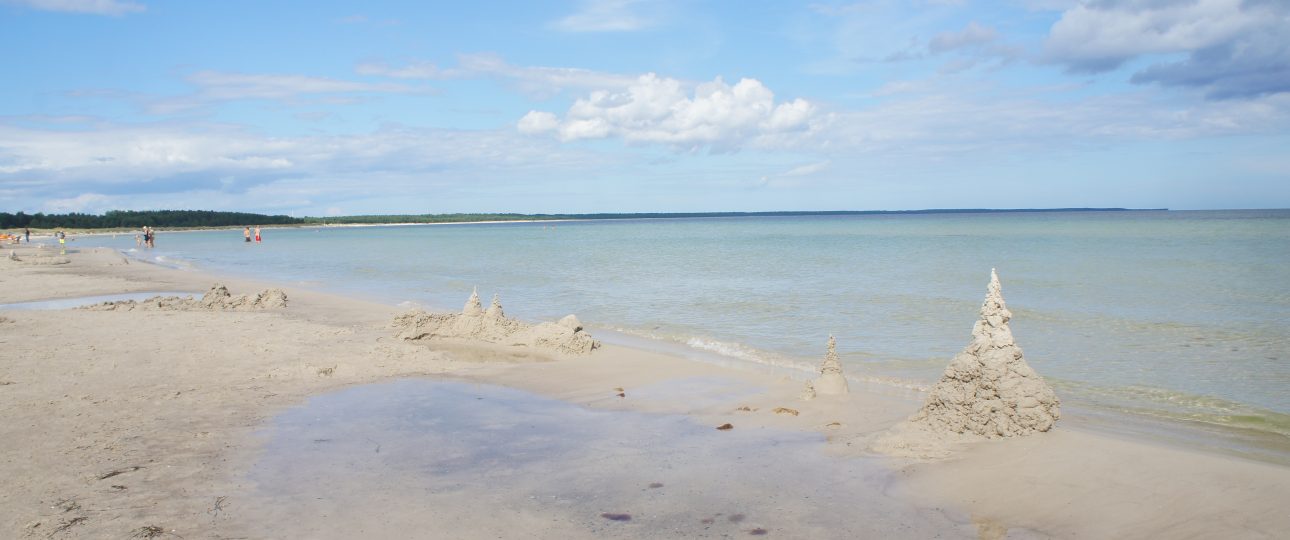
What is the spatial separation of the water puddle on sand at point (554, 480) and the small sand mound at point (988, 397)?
3.60ft

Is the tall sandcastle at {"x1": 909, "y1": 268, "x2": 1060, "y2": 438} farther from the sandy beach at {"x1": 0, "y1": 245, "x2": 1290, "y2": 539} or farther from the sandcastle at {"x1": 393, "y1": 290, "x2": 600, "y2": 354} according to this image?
the sandcastle at {"x1": 393, "y1": 290, "x2": 600, "y2": 354}

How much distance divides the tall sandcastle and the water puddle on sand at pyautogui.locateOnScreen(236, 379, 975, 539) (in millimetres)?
1279

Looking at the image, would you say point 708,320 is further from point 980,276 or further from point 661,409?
point 980,276

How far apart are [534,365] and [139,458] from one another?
575cm

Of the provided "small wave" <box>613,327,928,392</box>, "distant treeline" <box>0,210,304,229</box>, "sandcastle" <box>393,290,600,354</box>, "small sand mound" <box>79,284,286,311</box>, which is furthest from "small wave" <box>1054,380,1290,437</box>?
"distant treeline" <box>0,210,304,229</box>

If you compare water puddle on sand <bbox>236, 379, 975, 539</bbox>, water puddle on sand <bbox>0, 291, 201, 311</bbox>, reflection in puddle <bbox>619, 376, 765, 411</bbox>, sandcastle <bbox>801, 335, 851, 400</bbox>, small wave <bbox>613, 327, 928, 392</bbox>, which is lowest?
small wave <bbox>613, 327, 928, 392</bbox>

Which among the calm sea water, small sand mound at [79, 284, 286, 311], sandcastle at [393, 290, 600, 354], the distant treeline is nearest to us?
the calm sea water

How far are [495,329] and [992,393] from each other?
8736mm

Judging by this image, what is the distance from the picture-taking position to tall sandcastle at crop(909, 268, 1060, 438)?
7.64 metres

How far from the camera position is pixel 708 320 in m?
18.1

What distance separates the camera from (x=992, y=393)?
7.78m

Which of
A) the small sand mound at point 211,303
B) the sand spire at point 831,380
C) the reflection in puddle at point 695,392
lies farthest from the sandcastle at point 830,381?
the small sand mound at point 211,303

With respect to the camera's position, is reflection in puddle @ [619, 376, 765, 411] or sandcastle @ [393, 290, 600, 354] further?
sandcastle @ [393, 290, 600, 354]

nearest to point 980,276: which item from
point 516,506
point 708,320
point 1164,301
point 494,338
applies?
point 1164,301
